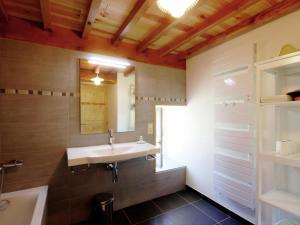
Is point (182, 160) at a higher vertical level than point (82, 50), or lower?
lower

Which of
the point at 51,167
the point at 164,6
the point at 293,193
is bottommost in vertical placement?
the point at 293,193

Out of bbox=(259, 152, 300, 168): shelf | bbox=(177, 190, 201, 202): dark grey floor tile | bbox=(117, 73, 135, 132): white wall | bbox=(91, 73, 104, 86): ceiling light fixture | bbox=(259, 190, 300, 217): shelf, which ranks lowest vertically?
bbox=(177, 190, 201, 202): dark grey floor tile

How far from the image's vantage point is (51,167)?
6.21 feet

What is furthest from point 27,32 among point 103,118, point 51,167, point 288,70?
point 288,70

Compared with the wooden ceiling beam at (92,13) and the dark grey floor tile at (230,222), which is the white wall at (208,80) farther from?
the wooden ceiling beam at (92,13)

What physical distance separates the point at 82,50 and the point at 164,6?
1274mm

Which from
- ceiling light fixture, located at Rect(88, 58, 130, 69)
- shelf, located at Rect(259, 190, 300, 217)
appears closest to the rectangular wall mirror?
ceiling light fixture, located at Rect(88, 58, 130, 69)

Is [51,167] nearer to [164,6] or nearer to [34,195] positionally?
[34,195]

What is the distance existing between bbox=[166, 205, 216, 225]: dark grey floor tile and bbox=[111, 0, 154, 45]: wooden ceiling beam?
2.28 metres

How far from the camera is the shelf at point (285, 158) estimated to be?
1.29 meters

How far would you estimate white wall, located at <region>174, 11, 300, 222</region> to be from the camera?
1.67 metres

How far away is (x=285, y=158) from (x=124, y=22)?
1.93 m

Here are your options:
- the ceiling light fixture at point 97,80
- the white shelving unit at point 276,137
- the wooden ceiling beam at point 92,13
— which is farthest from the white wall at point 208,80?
the wooden ceiling beam at point 92,13

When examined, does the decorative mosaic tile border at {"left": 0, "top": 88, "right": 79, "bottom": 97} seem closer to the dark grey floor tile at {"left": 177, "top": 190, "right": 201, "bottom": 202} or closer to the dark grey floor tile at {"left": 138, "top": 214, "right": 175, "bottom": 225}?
the dark grey floor tile at {"left": 138, "top": 214, "right": 175, "bottom": 225}
